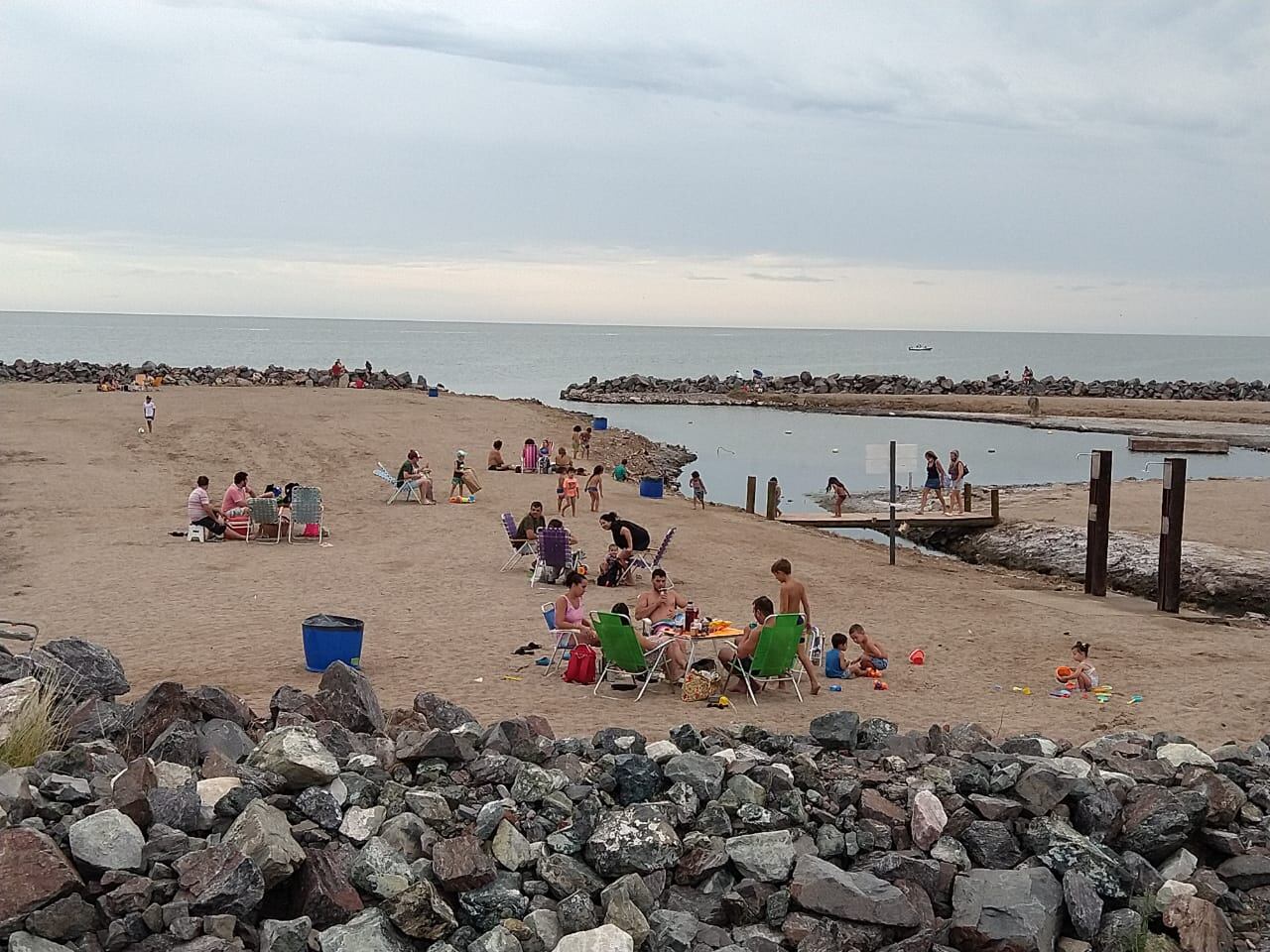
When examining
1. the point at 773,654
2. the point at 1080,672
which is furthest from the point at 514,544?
the point at 1080,672

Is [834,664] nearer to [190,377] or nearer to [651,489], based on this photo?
[651,489]

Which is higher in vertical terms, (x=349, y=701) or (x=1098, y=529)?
(x=1098, y=529)

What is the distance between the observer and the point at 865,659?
11.4 meters

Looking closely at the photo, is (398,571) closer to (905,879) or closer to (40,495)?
(40,495)

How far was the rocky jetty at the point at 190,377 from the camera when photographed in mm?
47719

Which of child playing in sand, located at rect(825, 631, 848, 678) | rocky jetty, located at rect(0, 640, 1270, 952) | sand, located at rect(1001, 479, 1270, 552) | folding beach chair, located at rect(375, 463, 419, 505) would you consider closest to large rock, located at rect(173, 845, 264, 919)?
rocky jetty, located at rect(0, 640, 1270, 952)

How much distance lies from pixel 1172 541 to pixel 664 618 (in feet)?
27.4

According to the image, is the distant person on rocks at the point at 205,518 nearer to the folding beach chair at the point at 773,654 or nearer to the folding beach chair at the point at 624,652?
the folding beach chair at the point at 624,652

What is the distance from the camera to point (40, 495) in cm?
2102

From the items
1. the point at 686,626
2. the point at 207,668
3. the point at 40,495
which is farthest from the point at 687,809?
the point at 40,495

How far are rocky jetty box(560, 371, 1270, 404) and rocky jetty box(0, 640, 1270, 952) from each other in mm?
59287

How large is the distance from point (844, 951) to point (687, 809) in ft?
3.66

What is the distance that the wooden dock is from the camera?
23.6 meters

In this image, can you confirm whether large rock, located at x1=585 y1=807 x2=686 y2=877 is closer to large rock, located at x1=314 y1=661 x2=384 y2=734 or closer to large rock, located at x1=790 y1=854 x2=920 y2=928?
large rock, located at x1=790 y1=854 x2=920 y2=928
